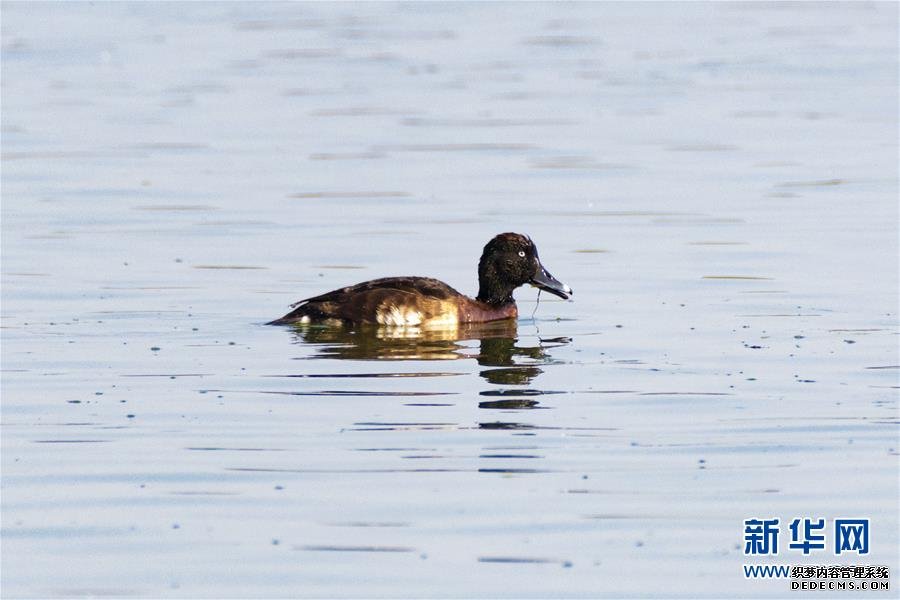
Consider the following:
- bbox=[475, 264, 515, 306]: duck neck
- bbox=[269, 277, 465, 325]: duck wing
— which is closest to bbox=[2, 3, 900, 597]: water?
bbox=[269, 277, 465, 325]: duck wing

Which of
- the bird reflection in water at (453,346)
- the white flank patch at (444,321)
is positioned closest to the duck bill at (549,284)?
the bird reflection in water at (453,346)

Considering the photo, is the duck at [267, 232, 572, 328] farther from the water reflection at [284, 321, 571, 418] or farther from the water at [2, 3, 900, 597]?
the water at [2, 3, 900, 597]

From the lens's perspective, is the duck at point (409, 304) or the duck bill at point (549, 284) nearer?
the duck at point (409, 304)

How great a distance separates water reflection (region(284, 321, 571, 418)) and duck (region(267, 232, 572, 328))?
0.07m

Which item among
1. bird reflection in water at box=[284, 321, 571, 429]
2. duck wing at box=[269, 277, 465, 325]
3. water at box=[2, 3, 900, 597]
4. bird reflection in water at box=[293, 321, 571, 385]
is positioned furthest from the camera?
duck wing at box=[269, 277, 465, 325]

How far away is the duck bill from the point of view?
1683 centimetres

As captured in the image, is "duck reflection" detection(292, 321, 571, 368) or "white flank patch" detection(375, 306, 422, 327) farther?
"white flank patch" detection(375, 306, 422, 327)

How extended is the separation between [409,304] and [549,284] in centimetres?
155

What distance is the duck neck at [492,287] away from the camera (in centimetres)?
1683

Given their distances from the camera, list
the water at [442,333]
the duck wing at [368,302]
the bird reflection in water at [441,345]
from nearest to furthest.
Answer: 1. the water at [442,333]
2. the bird reflection in water at [441,345]
3. the duck wing at [368,302]

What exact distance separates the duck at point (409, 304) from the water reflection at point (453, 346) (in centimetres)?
7

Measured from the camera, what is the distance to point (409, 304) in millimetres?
15867

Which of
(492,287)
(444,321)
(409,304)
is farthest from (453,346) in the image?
(492,287)

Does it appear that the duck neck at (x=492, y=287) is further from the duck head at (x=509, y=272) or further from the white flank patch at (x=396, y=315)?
the white flank patch at (x=396, y=315)
